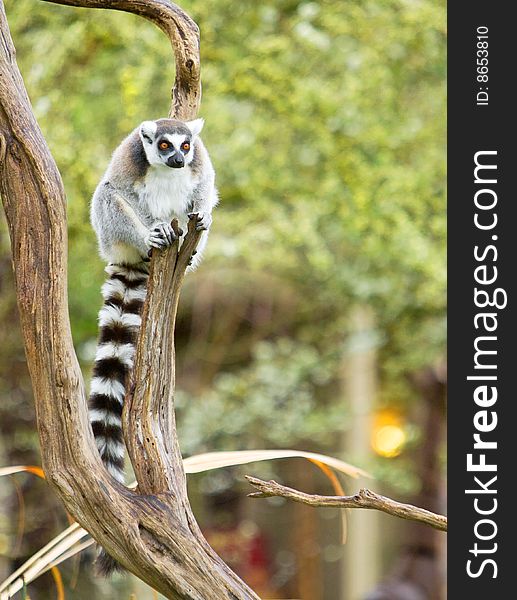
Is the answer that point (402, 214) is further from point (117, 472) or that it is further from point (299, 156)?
point (117, 472)

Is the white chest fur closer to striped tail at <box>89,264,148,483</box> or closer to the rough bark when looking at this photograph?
striped tail at <box>89,264,148,483</box>

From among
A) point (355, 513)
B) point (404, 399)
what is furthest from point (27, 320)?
point (404, 399)

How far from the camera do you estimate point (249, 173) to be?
467 centimetres

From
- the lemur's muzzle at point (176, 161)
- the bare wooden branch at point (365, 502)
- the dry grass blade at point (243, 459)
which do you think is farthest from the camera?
the lemur's muzzle at point (176, 161)

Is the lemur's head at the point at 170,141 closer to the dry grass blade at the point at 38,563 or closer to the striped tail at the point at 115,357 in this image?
the striped tail at the point at 115,357

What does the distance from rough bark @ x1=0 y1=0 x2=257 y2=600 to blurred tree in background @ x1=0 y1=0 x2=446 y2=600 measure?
6.37ft

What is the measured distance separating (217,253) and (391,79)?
1236mm

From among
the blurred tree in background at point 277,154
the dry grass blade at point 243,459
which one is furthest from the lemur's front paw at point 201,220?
the blurred tree in background at point 277,154

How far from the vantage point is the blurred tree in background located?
14.3 feet

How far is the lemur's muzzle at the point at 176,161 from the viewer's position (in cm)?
244

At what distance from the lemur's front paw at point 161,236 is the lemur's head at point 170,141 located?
0.29 metres

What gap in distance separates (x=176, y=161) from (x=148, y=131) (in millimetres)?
129

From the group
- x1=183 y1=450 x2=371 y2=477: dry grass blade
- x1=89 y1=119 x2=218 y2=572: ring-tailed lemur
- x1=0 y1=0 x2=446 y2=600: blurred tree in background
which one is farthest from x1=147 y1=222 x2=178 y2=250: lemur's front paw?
x1=0 y1=0 x2=446 y2=600: blurred tree in background

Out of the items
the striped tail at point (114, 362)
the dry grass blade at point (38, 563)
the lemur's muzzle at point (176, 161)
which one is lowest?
the dry grass blade at point (38, 563)
